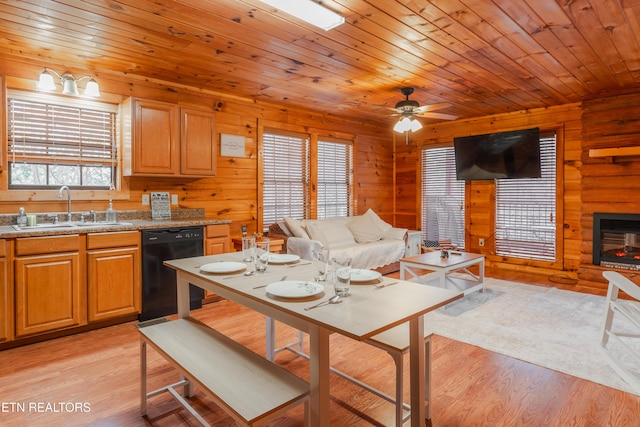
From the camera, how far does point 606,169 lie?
4715 millimetres

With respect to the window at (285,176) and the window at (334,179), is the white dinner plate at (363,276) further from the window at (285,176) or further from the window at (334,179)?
the window at (334,179)

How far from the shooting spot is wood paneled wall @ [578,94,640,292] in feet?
14.8

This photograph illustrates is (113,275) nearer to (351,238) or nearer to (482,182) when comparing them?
(351,238)

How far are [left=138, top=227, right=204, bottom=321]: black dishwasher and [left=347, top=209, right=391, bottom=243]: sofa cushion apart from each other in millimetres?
2485

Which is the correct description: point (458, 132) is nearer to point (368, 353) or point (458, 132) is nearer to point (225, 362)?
point (368, 353)

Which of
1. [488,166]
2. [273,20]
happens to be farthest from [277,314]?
[488,166]

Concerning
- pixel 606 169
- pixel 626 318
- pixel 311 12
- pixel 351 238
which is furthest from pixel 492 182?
pixel 311 12

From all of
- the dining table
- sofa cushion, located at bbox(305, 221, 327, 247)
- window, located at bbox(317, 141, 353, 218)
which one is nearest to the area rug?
the dining table

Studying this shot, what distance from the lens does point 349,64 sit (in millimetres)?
3566

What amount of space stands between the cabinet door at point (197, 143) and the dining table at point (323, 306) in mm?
2055

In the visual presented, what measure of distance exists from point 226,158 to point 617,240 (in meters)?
5.04

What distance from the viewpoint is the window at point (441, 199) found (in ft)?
20.5

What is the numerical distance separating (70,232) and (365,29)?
2885mm

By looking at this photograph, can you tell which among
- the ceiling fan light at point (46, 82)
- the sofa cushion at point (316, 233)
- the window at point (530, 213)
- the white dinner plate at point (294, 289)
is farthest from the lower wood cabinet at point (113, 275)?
the window at point (530, 213)
